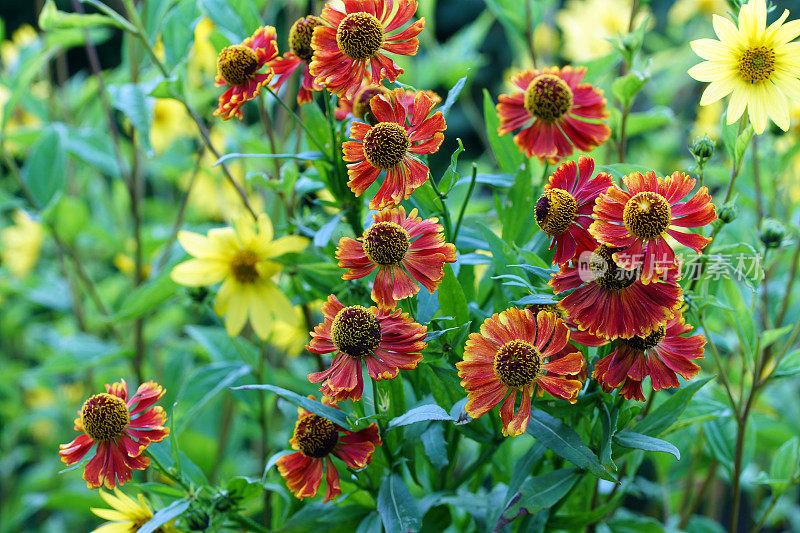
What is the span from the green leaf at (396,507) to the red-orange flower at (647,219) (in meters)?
0.23

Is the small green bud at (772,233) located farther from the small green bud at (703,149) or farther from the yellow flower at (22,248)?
the yellow flower at (22,248)

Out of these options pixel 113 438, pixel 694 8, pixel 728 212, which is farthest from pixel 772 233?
pixel 694 8

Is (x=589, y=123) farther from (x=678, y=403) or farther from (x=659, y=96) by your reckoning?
(x=659, y=96)

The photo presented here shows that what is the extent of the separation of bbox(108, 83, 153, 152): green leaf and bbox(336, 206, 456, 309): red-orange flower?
1.11ft

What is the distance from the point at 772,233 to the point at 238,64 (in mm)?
476

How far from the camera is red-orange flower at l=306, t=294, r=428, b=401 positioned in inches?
16.9

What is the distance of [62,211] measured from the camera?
3.28 feet

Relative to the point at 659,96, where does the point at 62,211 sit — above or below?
below

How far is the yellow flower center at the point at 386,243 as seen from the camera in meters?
0.44

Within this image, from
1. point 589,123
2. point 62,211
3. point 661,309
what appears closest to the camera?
point 661,309

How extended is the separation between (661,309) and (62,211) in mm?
901

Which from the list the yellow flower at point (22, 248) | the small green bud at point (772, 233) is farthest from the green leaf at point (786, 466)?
the yellow flower at point (22, 248)

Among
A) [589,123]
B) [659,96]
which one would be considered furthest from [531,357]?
[659,96]

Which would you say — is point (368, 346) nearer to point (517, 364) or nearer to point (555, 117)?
point (517, 364)
